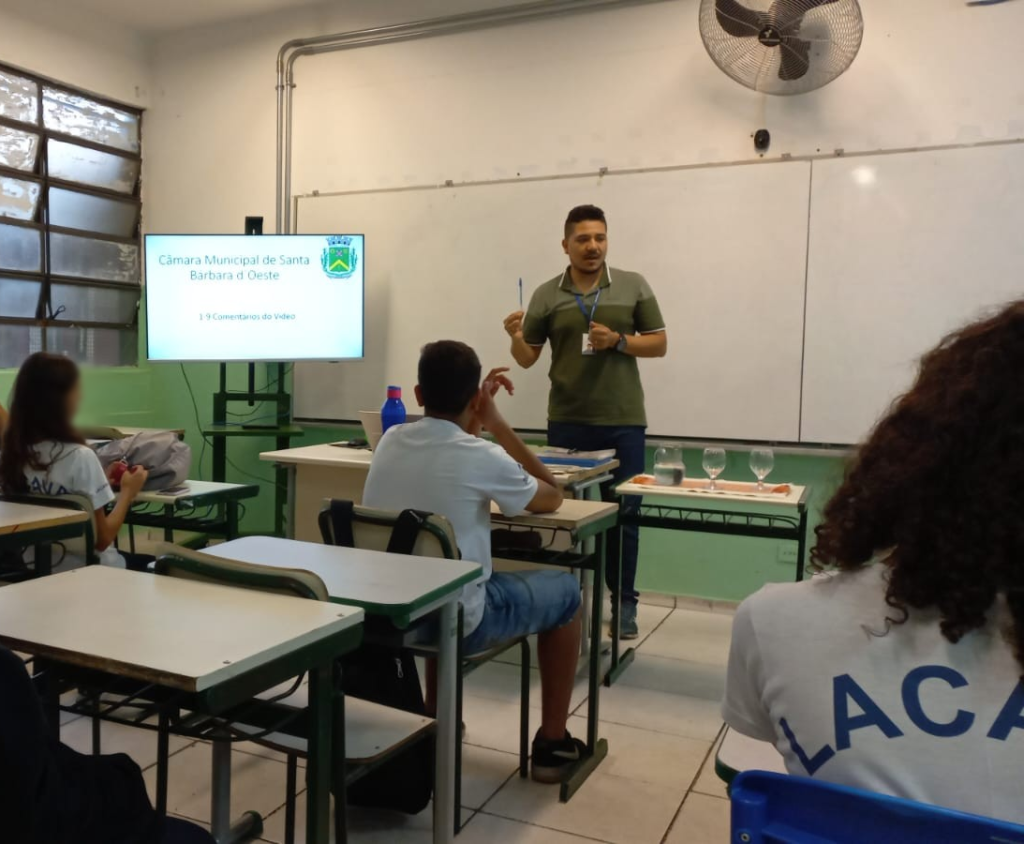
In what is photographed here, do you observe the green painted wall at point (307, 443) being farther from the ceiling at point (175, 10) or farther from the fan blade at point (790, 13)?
the ceiling at point (175, 10)

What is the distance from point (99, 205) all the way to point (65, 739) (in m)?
3.54

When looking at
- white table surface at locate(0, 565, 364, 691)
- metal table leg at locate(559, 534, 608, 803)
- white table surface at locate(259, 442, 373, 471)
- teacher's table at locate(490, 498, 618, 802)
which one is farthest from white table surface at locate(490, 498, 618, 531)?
white table surface at locate(0, 565, 364, 691)

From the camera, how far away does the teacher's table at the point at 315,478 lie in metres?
3.31

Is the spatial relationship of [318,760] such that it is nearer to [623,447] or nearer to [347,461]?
[347,461]

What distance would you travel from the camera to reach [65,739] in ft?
8.12

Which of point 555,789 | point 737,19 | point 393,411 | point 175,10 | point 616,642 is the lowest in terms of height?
point 555,789

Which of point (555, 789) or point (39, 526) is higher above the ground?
point (39, 526)

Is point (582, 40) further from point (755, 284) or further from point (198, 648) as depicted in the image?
point (198, 648)

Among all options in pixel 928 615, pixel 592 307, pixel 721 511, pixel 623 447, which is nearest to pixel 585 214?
pixel 592 307

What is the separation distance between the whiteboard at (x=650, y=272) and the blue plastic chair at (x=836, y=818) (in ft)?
10.3

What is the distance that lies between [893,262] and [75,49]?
175 inches

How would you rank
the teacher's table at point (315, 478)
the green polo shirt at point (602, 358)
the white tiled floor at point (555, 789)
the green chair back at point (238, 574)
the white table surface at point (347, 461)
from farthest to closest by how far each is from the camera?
the green polo shirt at point (602, 358) → the teacher's table at point (315, 478) → the white table surface at point (347, 461) → the white tiled floor at point (555, 789) → the green chair back at point (238, 574)

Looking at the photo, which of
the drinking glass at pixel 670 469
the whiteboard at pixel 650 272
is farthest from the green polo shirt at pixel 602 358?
the drinking glass at pixel 670 469

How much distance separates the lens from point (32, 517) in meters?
2.14
